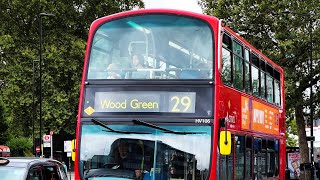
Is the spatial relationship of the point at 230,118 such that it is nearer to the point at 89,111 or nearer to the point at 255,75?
the point at 89,111

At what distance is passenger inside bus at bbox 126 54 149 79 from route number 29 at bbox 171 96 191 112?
0.71 meters

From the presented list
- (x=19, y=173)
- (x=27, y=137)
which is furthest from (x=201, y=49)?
(x=27, y=137)

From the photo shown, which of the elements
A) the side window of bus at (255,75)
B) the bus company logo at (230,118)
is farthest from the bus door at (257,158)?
the bus company logo at (230,118)

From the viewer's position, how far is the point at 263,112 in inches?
629

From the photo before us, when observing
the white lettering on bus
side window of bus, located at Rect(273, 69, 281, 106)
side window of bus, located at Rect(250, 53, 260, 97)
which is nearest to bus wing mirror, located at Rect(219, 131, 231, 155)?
the white lettering on bus

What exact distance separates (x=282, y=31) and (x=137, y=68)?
2320 cm

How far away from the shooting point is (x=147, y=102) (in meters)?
11.5

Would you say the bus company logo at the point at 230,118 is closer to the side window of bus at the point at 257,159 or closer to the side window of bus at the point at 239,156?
the side window of bus at the point at 239,156

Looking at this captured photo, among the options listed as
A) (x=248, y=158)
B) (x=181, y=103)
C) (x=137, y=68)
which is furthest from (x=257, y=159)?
(x=137, y=68)

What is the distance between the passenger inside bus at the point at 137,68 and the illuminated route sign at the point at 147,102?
352 millimetres

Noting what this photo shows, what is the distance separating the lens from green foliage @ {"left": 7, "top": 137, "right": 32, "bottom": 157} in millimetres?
48966

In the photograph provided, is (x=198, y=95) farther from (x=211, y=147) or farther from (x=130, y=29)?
(x=130, y=29)

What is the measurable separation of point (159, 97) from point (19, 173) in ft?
8.63

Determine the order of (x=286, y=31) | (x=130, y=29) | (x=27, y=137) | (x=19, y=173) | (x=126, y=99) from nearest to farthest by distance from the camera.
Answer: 1. (x=19, y=173)
2. (x=126, y=99)
3. (x=130, y=29)
4. (x=286, y=31)
5. (x=27, y=137)
